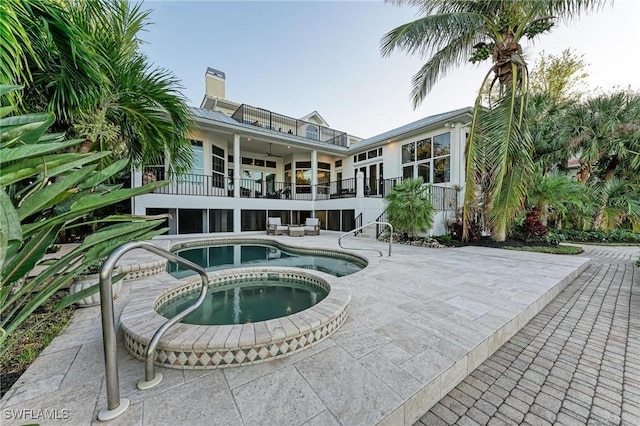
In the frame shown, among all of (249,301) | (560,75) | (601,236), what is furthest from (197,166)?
(560,75)

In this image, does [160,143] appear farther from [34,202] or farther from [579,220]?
[579,220]

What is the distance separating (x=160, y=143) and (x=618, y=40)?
612 inches

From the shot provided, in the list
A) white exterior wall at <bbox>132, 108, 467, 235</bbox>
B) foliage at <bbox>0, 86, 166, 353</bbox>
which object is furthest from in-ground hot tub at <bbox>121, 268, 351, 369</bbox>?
white exterior wall at <bbox>132, 108, 467, 235</bbox>

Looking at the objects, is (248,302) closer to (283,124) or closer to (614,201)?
(283,124)

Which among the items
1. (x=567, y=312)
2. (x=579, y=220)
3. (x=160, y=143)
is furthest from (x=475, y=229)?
(x=160, y=143)

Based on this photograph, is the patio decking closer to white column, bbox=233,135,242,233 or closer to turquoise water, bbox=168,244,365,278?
turquoise water, bbox=168,244,365,278

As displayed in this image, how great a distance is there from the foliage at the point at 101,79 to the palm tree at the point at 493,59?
662 centimetres

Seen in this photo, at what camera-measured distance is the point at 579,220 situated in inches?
452

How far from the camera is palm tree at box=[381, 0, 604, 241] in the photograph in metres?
7.06

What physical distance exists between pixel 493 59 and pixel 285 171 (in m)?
12.6

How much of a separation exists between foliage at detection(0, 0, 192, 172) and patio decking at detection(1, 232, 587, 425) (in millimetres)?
2456

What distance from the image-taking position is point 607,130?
985 centimetres

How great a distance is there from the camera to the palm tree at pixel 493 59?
23.2 feet

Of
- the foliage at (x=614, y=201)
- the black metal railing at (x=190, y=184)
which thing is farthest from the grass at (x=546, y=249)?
the black metal railing at (x=190, y=184)
